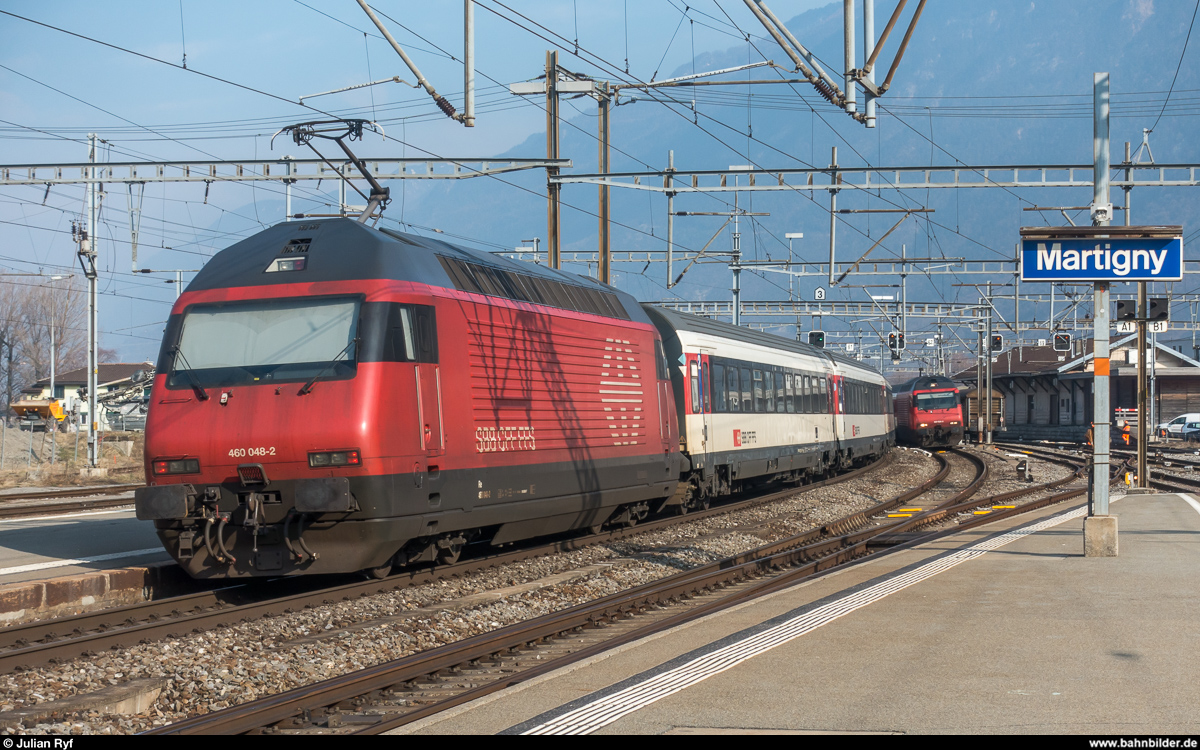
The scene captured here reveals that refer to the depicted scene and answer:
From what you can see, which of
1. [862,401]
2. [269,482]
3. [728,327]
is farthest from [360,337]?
[862,401]

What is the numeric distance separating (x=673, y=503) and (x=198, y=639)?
37.4ft

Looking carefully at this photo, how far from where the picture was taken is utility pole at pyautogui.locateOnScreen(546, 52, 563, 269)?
21.8 meters

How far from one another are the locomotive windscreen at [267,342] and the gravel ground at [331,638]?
2409 mm

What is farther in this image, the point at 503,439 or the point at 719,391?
the point at 719,391

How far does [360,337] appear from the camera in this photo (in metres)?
10.7

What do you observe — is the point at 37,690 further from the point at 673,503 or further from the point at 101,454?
the point at 101,454

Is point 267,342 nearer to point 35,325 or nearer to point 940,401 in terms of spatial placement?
point 940,401

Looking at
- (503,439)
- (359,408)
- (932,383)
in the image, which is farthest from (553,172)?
(932,383)

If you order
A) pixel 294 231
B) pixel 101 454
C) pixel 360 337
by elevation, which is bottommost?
pixel 101 454

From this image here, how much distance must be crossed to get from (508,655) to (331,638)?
1.51m

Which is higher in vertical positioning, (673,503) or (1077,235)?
(1077,235)

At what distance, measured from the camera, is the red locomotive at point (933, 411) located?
50.7 metres

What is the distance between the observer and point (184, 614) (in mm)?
10172

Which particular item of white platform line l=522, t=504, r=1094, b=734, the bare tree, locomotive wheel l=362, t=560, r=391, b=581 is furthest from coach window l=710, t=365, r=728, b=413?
the bare tree
